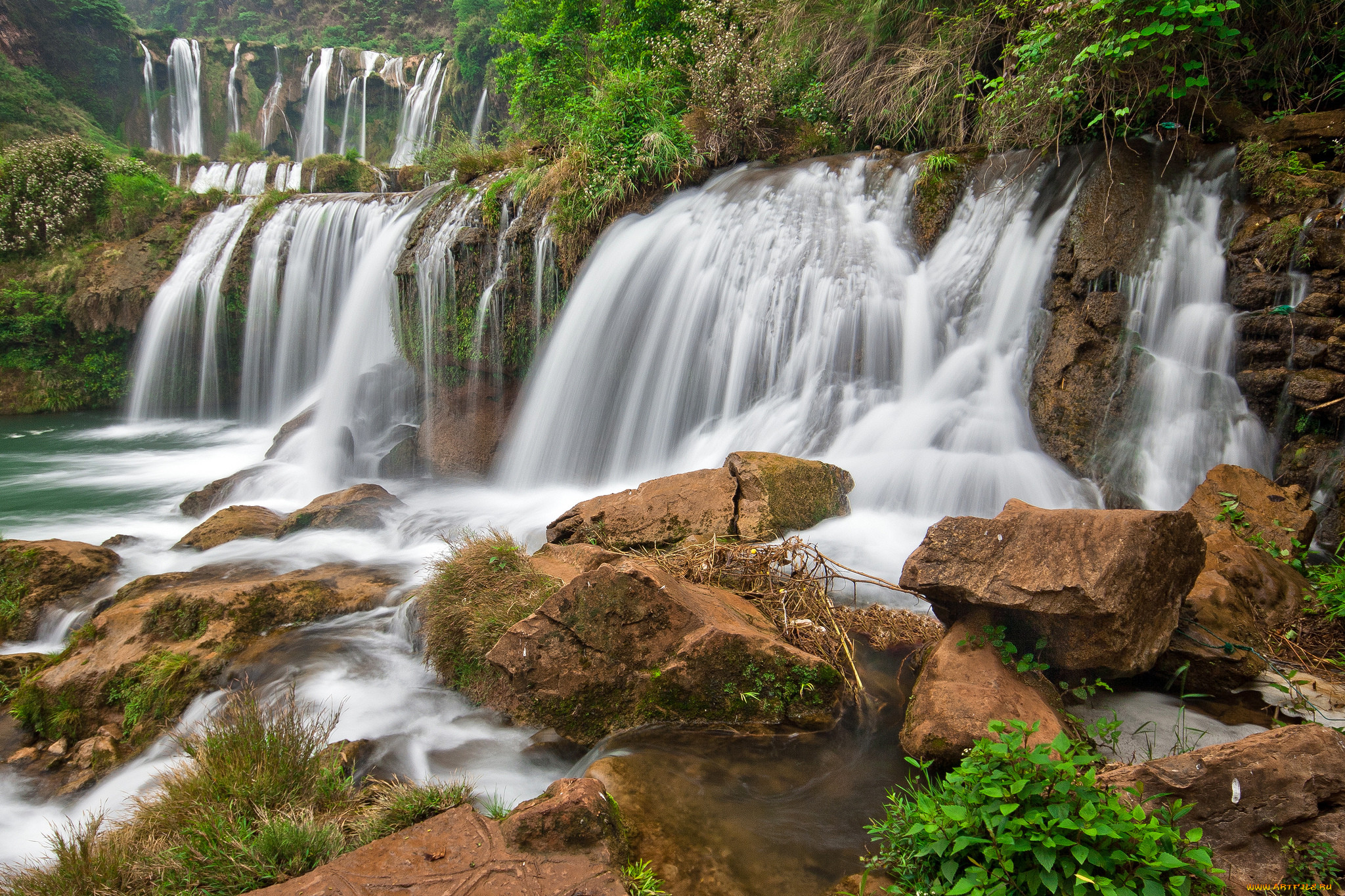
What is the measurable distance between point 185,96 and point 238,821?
117 ft

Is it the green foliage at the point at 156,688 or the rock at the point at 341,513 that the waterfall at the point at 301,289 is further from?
the green foliage at the point at 156,688

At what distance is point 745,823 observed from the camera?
9.05 ft

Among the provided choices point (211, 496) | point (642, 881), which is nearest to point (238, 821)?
point (642, 881)

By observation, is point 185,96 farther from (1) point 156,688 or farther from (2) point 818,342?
(1) point 156,688

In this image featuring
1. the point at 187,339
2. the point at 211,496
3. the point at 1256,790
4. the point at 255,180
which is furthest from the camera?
the point at 255,180

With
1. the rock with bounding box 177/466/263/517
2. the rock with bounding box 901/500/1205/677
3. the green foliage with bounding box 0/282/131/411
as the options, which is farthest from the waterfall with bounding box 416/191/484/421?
the green foliage with bounding box 0/282/131/411

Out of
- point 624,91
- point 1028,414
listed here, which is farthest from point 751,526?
point 624,91

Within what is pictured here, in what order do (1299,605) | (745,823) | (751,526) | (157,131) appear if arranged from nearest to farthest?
(745,823) → (1299,605) → (751,526) → (157,131)

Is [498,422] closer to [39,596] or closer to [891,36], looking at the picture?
[39,596]

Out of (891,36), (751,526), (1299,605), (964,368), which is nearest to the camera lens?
(1299,605)

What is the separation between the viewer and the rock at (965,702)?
2818 mm

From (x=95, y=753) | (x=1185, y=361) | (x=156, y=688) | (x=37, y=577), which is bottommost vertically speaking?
(x=95, y=753)

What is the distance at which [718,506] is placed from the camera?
4.87 metres

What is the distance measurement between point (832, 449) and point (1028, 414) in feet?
5.26
